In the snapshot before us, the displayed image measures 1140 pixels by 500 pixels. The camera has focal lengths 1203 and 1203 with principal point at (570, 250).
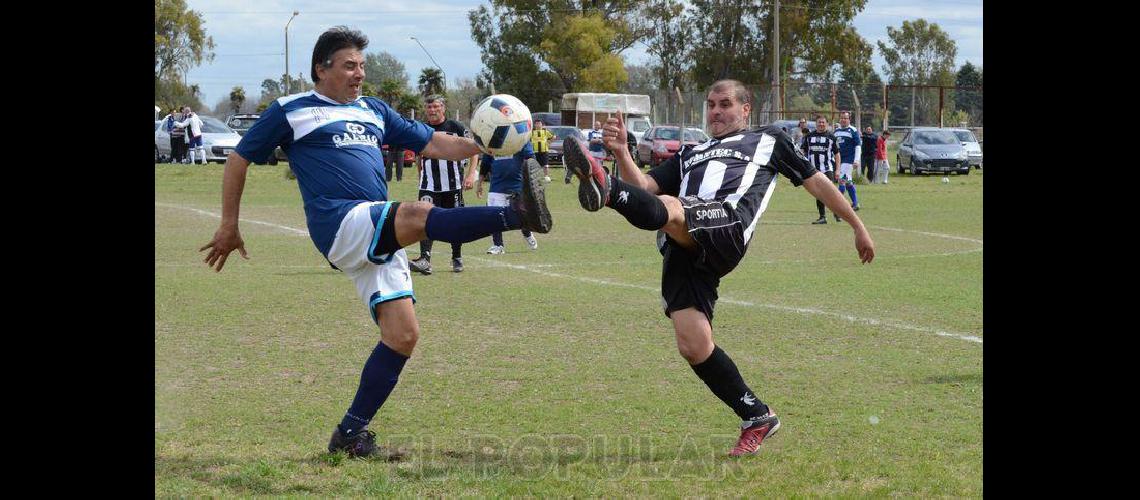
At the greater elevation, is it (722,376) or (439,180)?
(439,180)

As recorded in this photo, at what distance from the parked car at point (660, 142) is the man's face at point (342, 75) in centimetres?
3557

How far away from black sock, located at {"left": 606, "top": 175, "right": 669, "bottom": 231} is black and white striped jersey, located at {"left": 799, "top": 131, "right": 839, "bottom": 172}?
Answer: 1593 centimetres

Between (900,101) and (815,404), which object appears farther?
(900,101)

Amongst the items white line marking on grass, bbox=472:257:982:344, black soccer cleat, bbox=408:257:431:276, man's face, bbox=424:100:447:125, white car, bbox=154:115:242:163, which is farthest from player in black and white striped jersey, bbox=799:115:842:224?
white car, bbox=154:115:242:163

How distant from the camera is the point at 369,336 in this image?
29.1ft

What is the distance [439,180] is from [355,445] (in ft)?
26.2

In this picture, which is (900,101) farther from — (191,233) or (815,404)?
(815,404)

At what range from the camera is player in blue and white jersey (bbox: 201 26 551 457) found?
546 centimetres

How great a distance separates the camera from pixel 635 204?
522cm

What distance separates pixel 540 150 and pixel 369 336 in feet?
35.8

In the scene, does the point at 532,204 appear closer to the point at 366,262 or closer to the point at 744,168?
the point at 366,262

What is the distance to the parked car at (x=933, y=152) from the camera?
36.4 metres

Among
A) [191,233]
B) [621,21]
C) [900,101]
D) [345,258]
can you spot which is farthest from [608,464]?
[621,21]

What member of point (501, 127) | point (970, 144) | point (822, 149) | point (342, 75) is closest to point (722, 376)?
point (501, 127)
